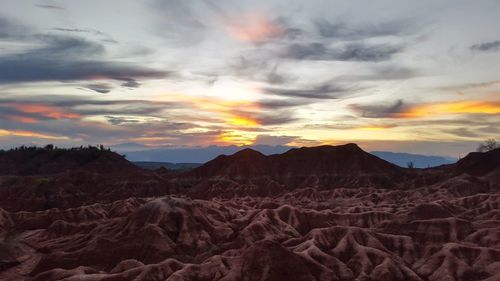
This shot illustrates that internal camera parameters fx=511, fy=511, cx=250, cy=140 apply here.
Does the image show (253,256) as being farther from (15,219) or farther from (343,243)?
(15,219)

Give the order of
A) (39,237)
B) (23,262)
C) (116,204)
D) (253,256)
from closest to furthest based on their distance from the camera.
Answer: (253,256) < (23,262) < (39,237) < (116,204)

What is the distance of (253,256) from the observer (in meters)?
88.2

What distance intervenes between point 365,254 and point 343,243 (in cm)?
753

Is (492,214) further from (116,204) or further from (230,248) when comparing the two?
(116,204)

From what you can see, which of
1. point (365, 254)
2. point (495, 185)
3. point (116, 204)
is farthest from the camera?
point (495, 185)

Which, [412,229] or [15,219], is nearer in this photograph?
[412,229]

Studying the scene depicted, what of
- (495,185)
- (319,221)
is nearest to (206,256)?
(319,221)

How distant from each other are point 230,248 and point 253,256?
2906 cm

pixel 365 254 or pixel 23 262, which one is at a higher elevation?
pixel 365 254

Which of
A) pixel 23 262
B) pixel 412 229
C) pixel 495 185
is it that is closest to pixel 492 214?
pixel 412 229

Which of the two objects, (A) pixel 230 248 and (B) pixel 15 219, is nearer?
(A) pixel 230 248

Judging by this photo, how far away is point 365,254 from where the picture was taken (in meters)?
98.7

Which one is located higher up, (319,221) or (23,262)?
(319,221)

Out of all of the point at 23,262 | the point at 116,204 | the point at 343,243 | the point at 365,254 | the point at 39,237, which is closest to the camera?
the point at 365,254
